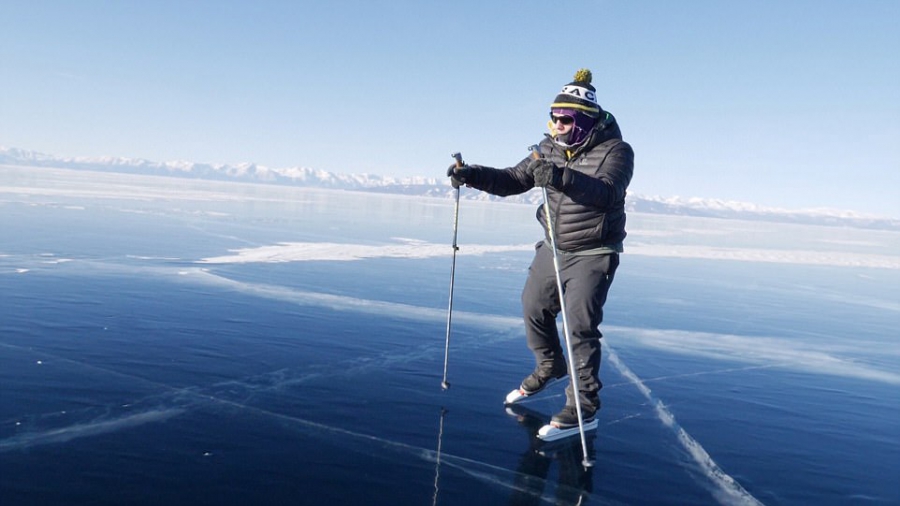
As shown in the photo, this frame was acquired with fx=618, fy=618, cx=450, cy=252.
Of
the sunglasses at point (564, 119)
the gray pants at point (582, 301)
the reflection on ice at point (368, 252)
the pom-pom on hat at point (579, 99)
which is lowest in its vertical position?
the reflection on ice at point (368, 252)

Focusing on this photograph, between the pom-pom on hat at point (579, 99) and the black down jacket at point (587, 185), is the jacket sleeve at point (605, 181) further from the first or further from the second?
the pom-pom on hat at point (579, 99)

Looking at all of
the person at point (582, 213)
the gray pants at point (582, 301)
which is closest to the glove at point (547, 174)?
the person at point (582, 213)

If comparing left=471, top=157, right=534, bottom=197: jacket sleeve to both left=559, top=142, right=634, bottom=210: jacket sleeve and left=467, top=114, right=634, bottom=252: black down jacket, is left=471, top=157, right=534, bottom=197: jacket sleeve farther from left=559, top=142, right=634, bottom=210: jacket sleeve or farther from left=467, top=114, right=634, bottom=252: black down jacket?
left=559, top=142, right=634, bottom=210: jacket sleeve

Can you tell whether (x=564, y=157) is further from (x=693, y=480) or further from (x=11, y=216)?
(x=11, y=216)

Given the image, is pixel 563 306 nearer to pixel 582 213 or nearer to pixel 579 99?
pixel 582 213

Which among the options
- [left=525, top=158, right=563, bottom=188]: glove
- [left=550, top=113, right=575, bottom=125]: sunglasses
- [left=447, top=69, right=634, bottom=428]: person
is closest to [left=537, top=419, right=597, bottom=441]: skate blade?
[left=447, top=69, right=634, bottom=428]: person
